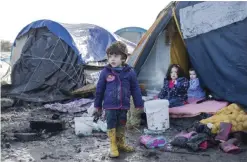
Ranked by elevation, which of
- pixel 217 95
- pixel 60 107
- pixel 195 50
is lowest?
pixel 60 107

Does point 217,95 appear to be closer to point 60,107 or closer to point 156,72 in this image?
point 156,72

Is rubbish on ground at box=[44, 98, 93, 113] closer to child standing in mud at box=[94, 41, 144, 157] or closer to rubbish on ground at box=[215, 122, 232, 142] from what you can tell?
child standing in mud at box=[94, 41, 144, 157]

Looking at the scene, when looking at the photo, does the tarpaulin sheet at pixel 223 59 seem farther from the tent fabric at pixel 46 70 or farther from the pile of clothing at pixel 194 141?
the tent fabric at pixel 46 70

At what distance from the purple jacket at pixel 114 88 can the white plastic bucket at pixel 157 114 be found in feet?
3.39

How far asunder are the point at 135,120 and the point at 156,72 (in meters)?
2.23

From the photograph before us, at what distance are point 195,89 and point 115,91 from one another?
2.71 metres

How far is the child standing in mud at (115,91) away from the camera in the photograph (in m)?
4.12

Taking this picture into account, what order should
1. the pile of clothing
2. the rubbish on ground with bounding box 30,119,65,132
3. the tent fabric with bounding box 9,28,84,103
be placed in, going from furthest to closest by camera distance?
the tent fabric with bounding box 9,28,84,103 < the rubbish on ground with bounding box 30,119,65,132 < the pile of clothing

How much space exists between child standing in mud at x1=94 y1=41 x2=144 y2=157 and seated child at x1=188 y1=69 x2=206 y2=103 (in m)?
2.44

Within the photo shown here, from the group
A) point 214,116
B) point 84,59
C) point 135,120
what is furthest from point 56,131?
point 84,59

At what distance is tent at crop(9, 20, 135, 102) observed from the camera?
330 inches

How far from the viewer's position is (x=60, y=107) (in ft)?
23.4

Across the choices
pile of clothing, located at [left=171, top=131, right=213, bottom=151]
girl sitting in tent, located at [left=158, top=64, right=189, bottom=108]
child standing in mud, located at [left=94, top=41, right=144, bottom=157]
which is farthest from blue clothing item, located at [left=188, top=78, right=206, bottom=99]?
child standing in mud, located at [left=94, top=41, right=144, bottom=157]

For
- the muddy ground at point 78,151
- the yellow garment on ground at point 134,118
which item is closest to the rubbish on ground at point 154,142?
the muddy ground at point 78,151
